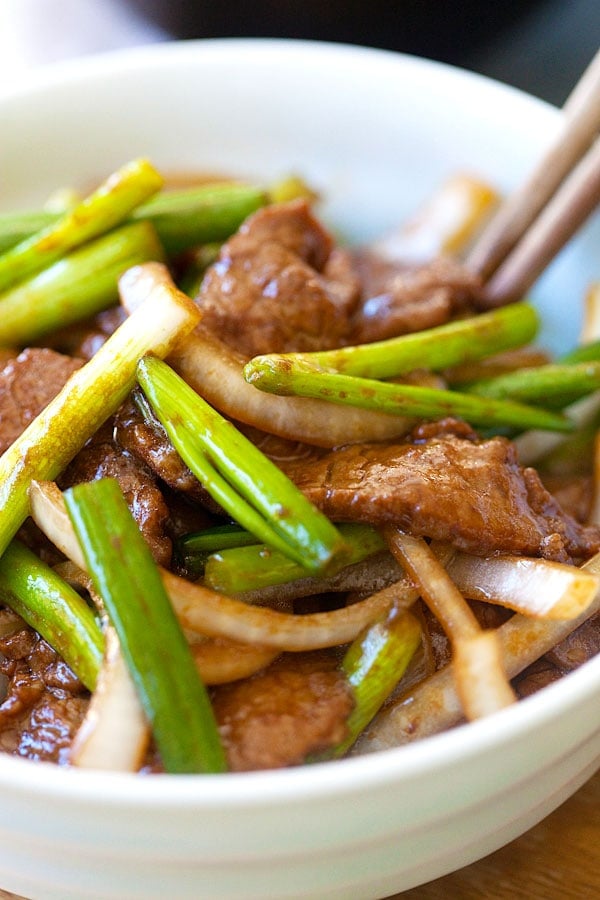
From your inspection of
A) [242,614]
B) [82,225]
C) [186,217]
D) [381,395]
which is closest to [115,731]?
[242,614]

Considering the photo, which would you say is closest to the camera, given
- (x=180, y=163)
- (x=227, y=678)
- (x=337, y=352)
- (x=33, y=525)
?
(x=227, y=678)

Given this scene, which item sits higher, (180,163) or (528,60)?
(180,163)

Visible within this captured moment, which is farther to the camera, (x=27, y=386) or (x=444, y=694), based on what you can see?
(x=27, y=386)

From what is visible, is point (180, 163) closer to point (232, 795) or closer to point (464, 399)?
point (464, 399)

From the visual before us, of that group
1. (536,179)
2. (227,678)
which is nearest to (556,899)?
(227,678)

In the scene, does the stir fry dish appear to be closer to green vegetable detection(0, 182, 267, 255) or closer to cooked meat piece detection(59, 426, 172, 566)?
cooked meat piece detection(59, 426, 172, 566)

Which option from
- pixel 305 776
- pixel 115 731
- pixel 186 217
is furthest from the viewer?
pixel 186 217

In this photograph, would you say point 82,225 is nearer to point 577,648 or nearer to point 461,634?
point 461,634
